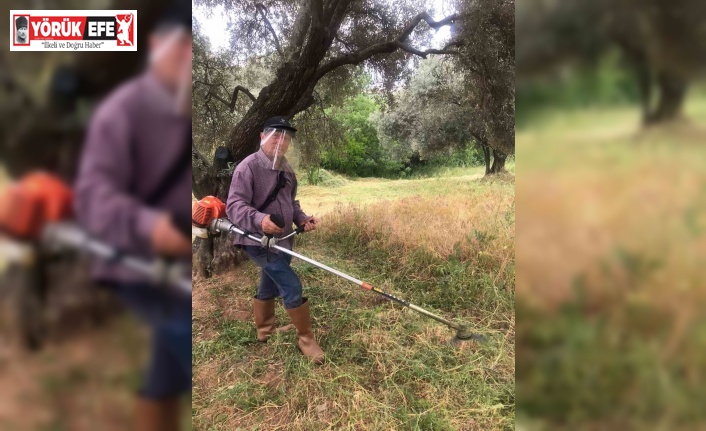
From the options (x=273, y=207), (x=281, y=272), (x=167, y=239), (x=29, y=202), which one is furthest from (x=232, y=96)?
(x=167, y=239)

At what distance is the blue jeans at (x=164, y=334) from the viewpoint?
1.06 meters

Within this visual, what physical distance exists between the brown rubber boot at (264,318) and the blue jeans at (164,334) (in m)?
1.38

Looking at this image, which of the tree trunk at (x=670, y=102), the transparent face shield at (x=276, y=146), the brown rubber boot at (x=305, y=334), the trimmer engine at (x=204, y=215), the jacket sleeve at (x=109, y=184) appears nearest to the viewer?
the jacket sleeve at (x=109, y=184)

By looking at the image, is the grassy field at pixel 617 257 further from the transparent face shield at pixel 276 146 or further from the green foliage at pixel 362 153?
the transparent face shield at pixel 276 146

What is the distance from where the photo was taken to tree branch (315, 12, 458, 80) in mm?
2363

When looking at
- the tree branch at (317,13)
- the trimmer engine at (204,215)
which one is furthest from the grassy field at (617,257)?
the tree branch at (317,13)

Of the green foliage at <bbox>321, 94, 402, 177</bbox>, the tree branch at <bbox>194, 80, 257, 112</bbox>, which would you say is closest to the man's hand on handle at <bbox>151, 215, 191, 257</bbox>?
the green foliage at <bbox>321, 94, 402, 177</bbox>

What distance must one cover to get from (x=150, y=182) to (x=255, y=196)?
4.11 feet

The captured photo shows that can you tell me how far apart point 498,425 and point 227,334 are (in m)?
1.89

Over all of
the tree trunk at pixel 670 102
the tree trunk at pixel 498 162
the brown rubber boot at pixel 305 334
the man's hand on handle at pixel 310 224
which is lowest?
the brown rubber boot at pixel 305 334

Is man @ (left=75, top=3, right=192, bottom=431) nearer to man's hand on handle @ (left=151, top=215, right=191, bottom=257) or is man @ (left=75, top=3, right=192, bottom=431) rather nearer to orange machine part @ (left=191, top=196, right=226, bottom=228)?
man's hand on handle @ (left=151, top=215, right=191, bottom=257)

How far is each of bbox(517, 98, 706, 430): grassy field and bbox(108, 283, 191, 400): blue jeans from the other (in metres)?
1.21

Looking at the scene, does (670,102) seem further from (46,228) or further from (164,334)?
(46,228)

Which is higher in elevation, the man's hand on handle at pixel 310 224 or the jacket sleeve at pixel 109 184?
the jacket sleeve at pixel 109 184
